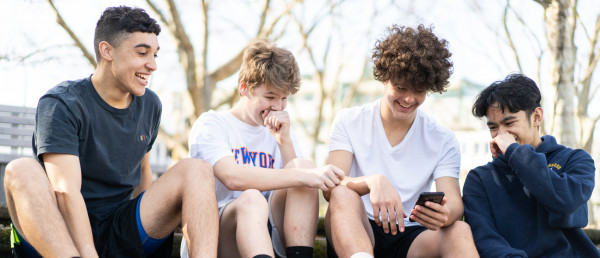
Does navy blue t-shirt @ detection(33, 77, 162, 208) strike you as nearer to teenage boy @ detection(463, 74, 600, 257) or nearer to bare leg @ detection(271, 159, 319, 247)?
bare leg @ detection(271, 159, 319, 247)

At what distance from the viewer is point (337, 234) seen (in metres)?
2.63

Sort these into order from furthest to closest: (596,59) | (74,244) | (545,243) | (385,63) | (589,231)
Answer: (596,59)
(589,231)
(385,63)
(545,243)
(74,244)

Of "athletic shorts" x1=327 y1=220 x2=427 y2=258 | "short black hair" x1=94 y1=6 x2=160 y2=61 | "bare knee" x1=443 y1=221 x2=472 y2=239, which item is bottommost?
"athletic shorts" x1=327 y1=220 x2=427 y2=258

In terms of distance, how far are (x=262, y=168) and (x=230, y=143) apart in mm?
336

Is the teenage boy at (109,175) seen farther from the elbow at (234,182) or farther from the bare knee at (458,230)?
the bare knee at (458,230)

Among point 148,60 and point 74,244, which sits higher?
point 148,60

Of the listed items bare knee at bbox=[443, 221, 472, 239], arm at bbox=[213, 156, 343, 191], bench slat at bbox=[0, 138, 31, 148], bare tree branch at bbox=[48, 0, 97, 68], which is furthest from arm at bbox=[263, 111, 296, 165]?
bare tree branch at bbox=[48, 0, 97, 68]

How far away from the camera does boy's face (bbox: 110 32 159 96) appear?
2822 millimetres

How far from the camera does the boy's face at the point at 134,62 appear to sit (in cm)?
282

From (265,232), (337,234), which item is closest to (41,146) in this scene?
(265,232)

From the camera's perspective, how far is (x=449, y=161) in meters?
3.12

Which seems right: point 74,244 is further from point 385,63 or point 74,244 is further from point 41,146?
point 385,63

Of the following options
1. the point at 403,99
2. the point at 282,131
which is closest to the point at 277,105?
the point at 282,131

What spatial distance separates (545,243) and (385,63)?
1230 mm
